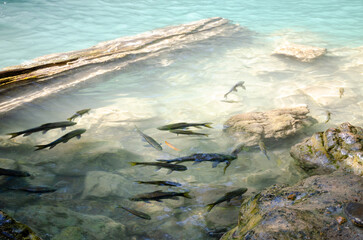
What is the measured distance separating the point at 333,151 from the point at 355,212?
1.68 meters

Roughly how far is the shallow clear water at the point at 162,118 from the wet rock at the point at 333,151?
0.36m

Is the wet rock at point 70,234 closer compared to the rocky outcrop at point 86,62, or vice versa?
the wet rock at point 70,234

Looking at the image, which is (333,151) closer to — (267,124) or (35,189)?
(267,124)

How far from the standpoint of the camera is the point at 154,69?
751 cm

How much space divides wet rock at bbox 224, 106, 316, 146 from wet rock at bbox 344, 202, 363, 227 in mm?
2416

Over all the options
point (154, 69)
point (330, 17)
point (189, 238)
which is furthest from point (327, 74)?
point (330, 17)

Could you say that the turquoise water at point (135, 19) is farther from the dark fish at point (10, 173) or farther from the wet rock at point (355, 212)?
the wet rock at point (355, 212)

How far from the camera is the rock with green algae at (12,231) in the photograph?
68.6 inches

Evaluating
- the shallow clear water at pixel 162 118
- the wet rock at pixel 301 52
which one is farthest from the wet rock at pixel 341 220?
the wet rock at pixel 301 52

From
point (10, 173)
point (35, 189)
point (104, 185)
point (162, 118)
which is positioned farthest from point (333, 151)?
point (10, 173)

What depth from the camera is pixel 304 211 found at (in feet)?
7.05

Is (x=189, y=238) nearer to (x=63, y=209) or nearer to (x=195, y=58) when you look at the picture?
(x=63, y=209)

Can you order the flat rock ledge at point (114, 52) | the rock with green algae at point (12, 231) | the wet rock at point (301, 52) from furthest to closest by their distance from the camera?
the wet rock at point (301, 52), the flat rock ledge at point (114, 52), the rock with green algae at point (12, 231)

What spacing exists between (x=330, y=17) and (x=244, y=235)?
1781 cm
